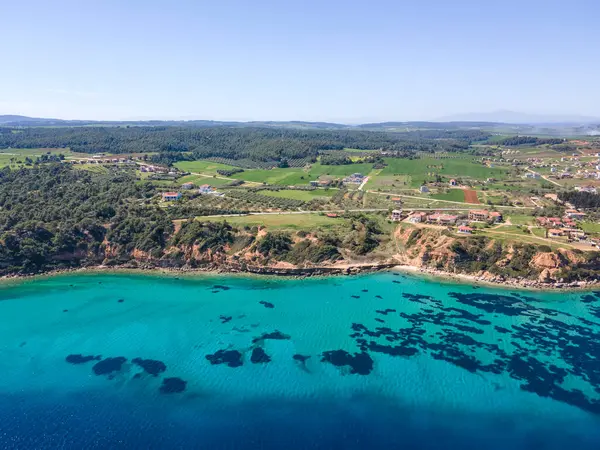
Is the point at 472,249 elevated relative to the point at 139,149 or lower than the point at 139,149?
lower

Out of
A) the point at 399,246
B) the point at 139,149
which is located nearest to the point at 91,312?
the point at 399,246

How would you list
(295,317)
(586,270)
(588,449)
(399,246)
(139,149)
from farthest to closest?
(139,149) → (399,246) → (586,270) → (295,317) → (588,449)

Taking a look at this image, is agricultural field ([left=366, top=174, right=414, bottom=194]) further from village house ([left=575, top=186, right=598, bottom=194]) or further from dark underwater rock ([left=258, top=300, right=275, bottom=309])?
dark underwater rock ([left=258, top=300, right=275, bottom=309])

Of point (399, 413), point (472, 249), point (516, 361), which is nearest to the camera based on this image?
point (399, 413)

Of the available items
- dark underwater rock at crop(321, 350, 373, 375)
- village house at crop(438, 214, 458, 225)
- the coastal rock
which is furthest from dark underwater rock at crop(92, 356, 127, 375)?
village house at crop(438, 214, 458, 225)

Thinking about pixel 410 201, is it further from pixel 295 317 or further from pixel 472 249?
pixel 295 317

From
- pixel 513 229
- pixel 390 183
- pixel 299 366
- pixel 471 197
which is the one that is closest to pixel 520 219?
pixel 513 229
